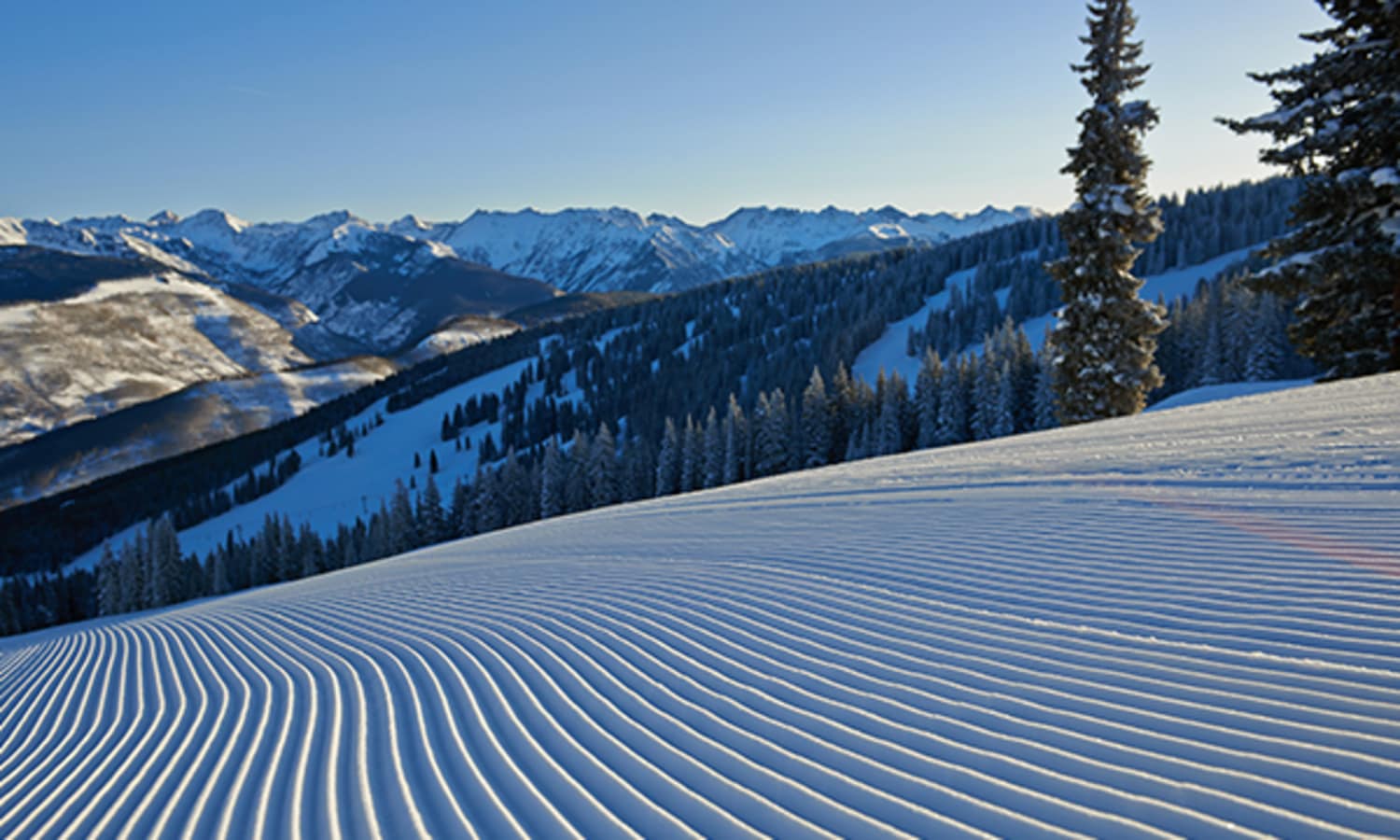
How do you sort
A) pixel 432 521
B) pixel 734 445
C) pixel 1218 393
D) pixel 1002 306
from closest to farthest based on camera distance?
1. pixel 1218 393
2. pixel 734 445
3. pixel 432 521
4. pixel 1002 306

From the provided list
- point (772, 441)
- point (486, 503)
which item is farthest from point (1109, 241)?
point (486, 503)

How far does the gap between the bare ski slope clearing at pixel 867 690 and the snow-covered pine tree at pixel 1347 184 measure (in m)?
7.51

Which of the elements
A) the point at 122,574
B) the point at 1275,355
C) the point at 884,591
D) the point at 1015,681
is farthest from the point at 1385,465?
Result: the point at 122,574

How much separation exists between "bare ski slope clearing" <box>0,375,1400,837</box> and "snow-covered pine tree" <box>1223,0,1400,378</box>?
751 centimetres

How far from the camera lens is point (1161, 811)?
9.96 ft

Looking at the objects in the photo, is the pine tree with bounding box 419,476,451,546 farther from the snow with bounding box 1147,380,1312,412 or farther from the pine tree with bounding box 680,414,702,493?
the snow with bounding box 1147,380,1312,412

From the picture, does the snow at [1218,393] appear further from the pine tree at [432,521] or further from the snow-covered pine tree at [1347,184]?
the pine tree at [432,521]

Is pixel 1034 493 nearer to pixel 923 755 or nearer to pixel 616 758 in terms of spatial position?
pixel 923 755

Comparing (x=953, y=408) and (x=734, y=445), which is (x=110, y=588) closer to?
(x=734, y=445)

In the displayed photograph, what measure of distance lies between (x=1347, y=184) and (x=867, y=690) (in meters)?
17.8

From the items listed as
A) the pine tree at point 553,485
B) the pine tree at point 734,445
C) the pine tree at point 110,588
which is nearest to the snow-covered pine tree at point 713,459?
the pine tree at point 734,445

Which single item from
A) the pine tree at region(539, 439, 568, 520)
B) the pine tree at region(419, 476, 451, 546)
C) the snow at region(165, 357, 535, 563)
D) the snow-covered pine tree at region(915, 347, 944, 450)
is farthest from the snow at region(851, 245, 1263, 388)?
the snow at region(165, 357, 535, 563)

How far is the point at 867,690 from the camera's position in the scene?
4.76 meters

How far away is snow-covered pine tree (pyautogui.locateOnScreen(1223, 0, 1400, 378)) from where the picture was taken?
1448 centimetres
